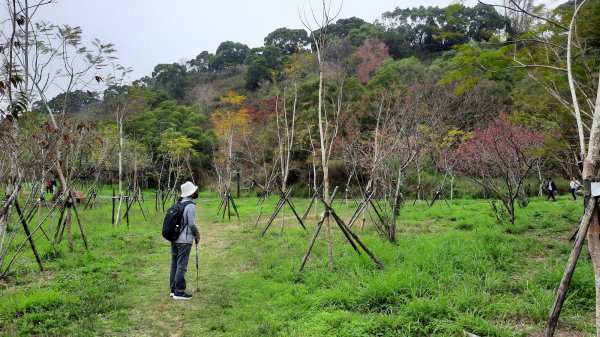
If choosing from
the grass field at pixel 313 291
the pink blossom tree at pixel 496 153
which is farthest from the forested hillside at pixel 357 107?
the grass field at pixel 313 291

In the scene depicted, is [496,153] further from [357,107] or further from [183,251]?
[183,251]

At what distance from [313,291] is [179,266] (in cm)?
219

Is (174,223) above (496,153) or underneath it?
underneath

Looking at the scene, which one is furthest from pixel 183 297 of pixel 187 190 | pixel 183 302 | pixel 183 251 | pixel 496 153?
pixel 496 153

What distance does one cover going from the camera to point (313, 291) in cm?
631

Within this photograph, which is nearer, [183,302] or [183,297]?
[183,302]

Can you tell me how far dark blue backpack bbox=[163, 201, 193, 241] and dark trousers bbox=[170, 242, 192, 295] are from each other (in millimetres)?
207

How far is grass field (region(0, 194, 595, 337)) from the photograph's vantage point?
16.0 ft

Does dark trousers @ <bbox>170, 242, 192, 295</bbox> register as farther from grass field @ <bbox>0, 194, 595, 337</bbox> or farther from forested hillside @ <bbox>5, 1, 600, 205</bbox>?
forested hillside @ <bbox>5, 1, 600, 205</bbox>

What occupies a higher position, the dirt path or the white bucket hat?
the white bucket hat

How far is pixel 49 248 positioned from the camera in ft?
29.4

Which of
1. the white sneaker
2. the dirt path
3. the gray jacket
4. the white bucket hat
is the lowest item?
the dirt path

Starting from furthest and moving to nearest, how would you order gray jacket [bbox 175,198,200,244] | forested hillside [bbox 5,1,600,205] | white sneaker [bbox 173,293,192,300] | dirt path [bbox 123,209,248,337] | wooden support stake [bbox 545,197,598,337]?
forested hillside [bbox 5,1,600,205] < gray jacket [bbox 175,198,200,244] < white sneaker [bbox 173,293,192,300] < dirt path [bbox 123,209,248,337] < wooden support stake [bbox 545,197,598,337]

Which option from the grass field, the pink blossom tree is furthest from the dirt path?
the pink blossom tree
